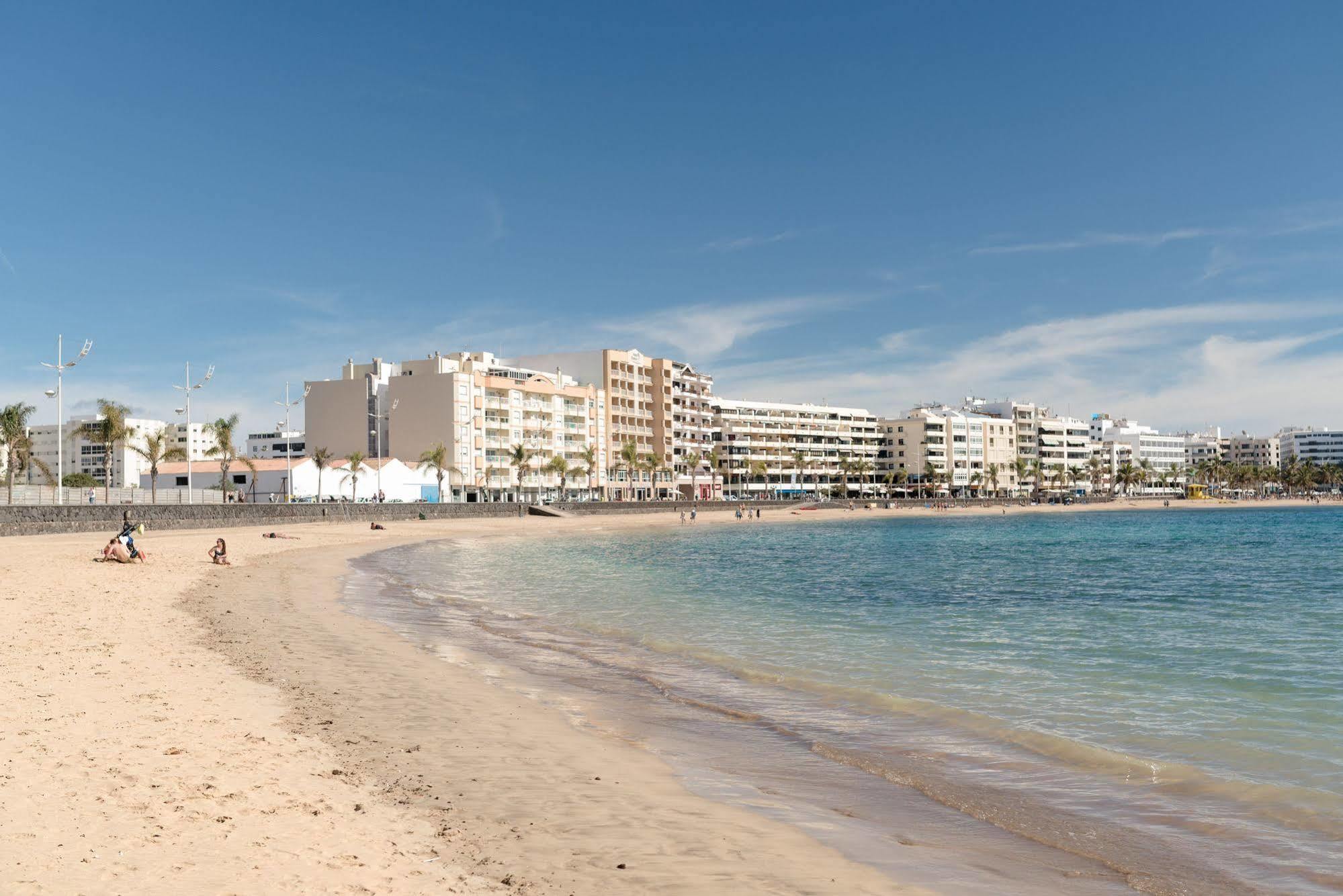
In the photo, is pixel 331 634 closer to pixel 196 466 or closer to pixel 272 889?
pixel 272 889

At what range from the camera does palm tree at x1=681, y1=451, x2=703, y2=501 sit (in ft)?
533

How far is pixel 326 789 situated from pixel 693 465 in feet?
512

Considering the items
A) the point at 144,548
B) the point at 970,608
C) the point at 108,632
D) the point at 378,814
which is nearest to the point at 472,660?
the point at 108,632

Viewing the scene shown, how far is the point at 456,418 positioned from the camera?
12581 cm

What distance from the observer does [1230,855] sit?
7.91 metres

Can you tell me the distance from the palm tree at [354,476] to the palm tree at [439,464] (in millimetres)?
7859

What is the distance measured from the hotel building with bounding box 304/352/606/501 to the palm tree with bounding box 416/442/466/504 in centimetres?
62

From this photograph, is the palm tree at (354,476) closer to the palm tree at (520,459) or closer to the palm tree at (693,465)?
the palm tree at (520,459)

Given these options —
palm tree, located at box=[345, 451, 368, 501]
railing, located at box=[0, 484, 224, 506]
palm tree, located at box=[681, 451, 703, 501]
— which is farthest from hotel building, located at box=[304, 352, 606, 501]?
railing, located at box=[0, 484, 224, 506]

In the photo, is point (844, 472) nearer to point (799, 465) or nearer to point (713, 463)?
point (799, 465)

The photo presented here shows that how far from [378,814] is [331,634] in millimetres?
12793

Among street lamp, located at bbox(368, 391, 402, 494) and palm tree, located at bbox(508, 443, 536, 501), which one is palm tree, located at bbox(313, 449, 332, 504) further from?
palm tree, located at bbox(508, 443, 536, 501)

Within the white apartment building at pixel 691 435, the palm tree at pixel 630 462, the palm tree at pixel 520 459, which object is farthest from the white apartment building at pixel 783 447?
the palm tree at pixel 520 459

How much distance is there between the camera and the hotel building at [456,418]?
12669 centimetres
